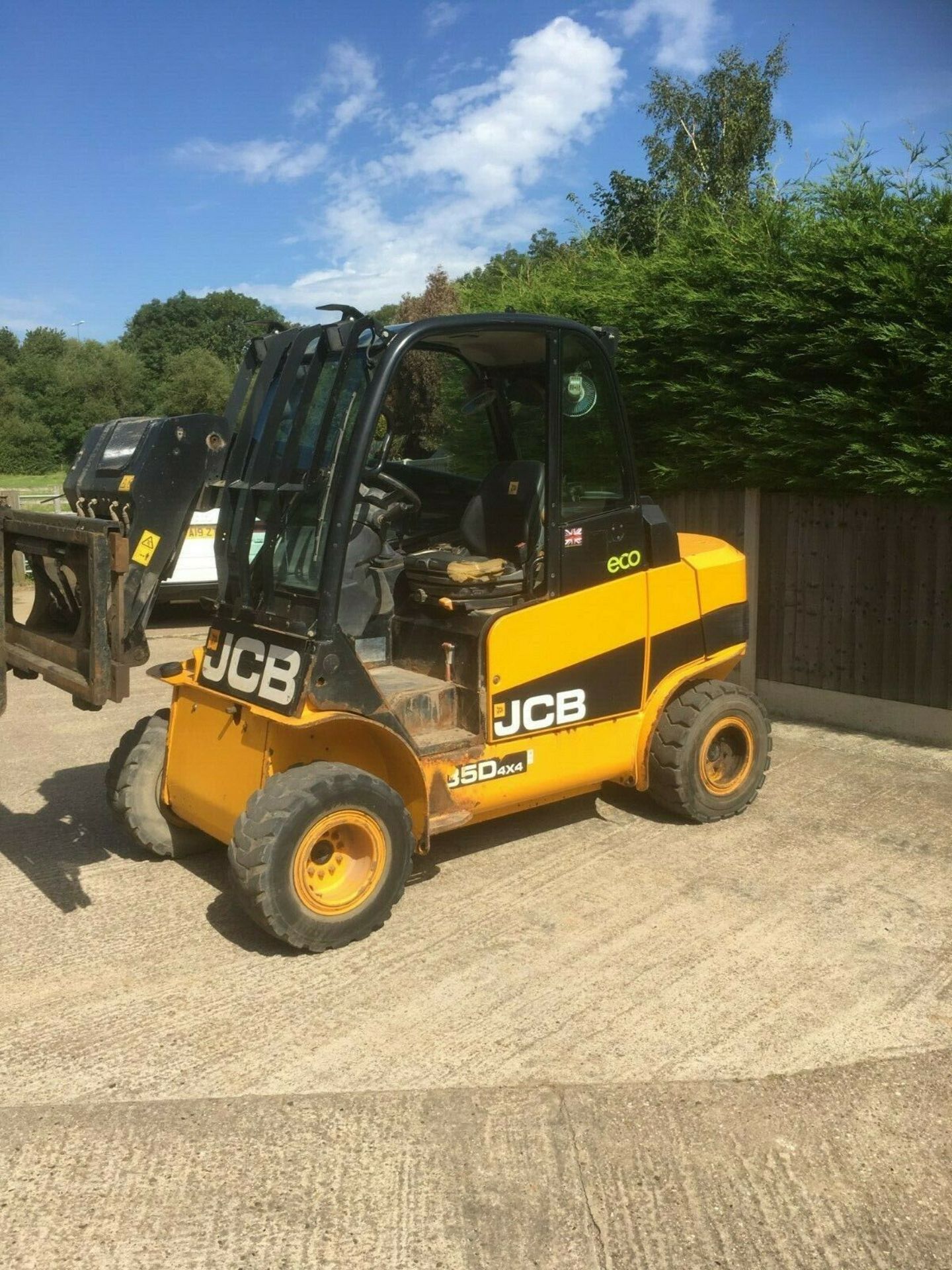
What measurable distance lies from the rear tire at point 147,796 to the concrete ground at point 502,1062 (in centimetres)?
15

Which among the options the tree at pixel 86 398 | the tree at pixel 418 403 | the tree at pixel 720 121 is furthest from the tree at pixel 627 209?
the tree at pixel 86 398

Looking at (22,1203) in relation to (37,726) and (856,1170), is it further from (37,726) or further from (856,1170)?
(37,726)

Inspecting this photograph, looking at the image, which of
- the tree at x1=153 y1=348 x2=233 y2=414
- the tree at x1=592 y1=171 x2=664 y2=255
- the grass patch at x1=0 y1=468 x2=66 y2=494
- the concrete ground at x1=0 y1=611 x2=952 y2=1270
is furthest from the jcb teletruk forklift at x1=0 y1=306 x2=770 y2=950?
A: the tree at x1=153 y1=348 x2=233 y2=414

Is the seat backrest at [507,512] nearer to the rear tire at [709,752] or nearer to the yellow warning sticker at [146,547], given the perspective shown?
the rear tire at [709,752]

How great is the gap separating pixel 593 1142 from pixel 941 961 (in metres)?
2.00

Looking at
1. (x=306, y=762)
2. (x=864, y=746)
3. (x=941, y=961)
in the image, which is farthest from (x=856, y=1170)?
(x=864, y=746)

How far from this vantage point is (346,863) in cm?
499

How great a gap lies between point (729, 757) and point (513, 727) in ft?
5.86

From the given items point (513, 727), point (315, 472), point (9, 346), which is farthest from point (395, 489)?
point (9, 346)

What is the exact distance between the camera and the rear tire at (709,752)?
6293mm

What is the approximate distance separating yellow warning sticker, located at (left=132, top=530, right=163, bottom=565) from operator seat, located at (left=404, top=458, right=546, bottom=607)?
4.05ft

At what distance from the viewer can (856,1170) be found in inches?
135

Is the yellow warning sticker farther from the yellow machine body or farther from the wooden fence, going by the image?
the wooden fence

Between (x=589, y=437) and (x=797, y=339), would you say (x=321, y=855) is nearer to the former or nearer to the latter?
(x=589, y=437)
